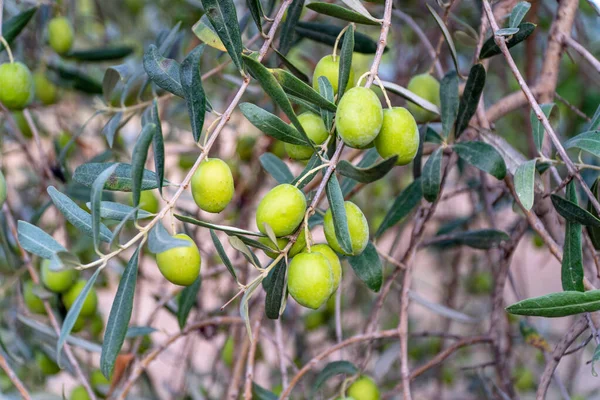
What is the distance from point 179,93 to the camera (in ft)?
3.25

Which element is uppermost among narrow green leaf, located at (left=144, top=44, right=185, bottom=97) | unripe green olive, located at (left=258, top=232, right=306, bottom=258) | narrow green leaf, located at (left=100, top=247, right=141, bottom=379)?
narrow green leaf, located at (left=144, top=44, right=185, bottom=97)

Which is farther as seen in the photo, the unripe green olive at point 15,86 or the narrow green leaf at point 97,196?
the unripe green olive at point 15,86

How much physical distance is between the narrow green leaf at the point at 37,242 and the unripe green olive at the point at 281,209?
0.30 metres

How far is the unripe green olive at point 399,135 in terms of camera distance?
0.83 m

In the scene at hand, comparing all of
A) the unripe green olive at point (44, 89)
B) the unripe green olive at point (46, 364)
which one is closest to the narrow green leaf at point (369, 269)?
the unripe green olive at point (46, 364)

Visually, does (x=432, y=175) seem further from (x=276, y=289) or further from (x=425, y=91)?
(x=276, y=289)

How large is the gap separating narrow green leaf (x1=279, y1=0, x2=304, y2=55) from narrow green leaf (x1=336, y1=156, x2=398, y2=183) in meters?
0.41

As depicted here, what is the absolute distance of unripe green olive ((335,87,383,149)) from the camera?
2.51 feet

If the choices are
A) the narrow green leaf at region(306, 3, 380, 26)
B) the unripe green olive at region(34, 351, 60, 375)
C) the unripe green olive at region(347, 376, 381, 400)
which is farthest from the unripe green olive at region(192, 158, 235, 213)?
the unripe green olive at region(34, 351, 60, 375)

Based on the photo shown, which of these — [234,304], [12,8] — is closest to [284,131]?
[12,8]

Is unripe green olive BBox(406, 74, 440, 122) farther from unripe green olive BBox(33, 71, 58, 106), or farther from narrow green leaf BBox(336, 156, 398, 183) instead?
unripe green olive BBox(33, 71, 58, 106)

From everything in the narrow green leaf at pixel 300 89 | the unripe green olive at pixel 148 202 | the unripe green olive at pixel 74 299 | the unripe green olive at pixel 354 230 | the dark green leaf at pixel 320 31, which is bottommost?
the unripe green olive at pixel 74 299

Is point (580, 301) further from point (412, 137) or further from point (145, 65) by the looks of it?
point (145, 65)

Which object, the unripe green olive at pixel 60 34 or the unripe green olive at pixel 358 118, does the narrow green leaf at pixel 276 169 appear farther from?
the unripe green olive at pixel 60 34
